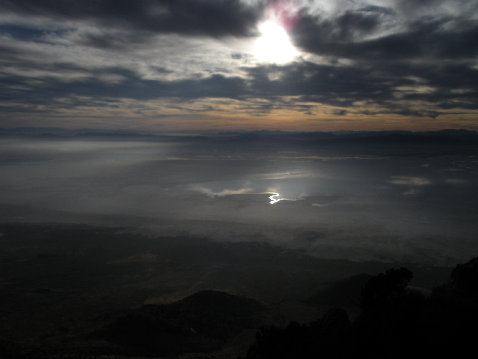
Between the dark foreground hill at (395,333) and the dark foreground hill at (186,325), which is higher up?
the dark foreground hill at (395,333)

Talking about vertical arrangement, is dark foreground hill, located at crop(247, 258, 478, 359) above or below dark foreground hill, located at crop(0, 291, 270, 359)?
above

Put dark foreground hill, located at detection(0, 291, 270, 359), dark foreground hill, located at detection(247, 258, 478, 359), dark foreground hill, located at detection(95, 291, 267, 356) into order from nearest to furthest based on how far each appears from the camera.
Result: dark foreground hill, located at detection(247, 258, 478, 359)
dark foreground hill, located at detection(0, 291, 270, 359)
dark foreground hill, located at detection(95, 291, 267, 356)

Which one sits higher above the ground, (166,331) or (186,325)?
(166,331)

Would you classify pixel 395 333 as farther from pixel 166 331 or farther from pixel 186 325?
pixel 166 331

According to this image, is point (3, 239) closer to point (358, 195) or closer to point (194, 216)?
point (194, 216)

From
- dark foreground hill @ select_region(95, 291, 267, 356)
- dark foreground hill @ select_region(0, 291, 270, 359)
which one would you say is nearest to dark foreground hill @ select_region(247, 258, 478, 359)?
dark foreground hill @ select_region(0, 291, 270, 359)

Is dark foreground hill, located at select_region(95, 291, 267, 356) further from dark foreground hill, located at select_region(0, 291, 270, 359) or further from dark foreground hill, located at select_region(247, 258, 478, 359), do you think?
dark foreground hill, located at select_region(247, 258, 478, 359)

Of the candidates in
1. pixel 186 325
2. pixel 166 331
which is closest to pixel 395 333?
pixel 186 325

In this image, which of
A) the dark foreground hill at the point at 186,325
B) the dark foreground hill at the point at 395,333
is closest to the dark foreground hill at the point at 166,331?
the dark foreground hill at the point at 186,325

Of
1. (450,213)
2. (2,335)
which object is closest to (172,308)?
(2,335)

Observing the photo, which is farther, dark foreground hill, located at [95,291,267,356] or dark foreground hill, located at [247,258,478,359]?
dark foreground hill, located at [95,291,267,356]

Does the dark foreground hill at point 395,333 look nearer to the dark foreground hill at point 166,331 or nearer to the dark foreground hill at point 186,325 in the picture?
the dark foreground hill at point 166,331
